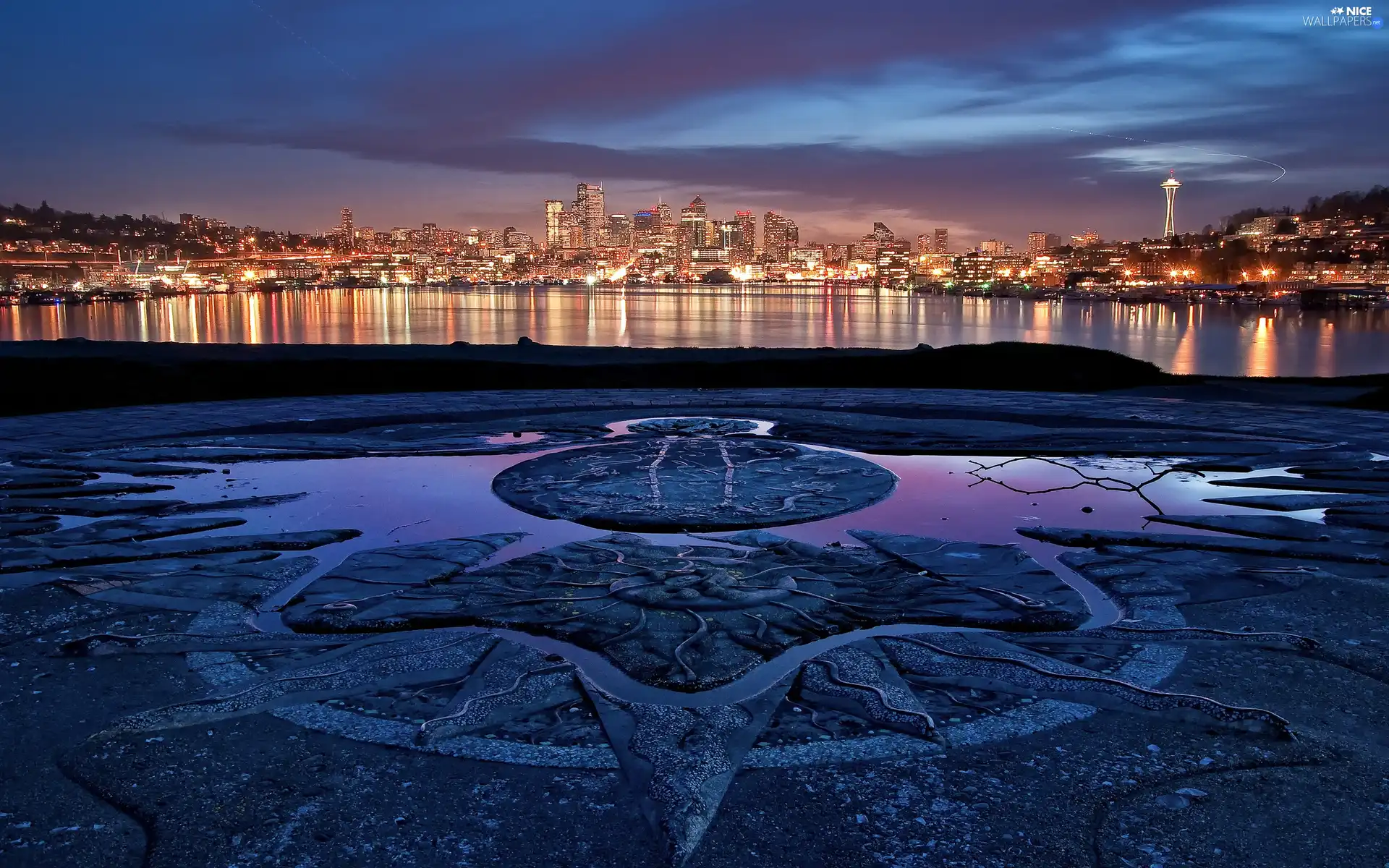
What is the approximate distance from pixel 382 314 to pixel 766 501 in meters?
98.1

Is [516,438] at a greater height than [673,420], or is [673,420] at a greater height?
[673,420]

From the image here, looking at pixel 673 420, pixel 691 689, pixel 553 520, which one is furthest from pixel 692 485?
pixel 691 689

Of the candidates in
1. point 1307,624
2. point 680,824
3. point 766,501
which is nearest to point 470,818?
point 680,824

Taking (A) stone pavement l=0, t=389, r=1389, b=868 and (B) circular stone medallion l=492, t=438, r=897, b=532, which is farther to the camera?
(B) circular stone medallion l=492, t=438, r=897, b=532

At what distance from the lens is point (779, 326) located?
85.6 metres

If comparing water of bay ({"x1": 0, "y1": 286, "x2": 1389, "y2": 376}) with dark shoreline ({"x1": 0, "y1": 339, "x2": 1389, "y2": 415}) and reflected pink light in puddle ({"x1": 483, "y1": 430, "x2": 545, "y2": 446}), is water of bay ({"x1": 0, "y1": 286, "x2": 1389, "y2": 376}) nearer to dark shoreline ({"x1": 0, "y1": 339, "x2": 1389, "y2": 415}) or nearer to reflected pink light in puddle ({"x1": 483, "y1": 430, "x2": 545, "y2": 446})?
dark shoreline ({"x1": 0, "y1": 339, "x2": 1389, "y2": 415})

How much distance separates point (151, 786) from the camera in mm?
3799

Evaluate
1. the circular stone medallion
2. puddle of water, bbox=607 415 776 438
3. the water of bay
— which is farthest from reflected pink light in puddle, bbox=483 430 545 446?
the water of bay

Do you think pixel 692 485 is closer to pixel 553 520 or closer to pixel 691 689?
pixel 553 520

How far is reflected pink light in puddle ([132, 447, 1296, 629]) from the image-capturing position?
7.72 metres

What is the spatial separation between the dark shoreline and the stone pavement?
9.67m

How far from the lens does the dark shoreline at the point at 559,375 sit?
58.5 ft

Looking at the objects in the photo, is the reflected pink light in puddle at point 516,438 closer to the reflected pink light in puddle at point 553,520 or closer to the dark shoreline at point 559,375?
the reflected pink light in puddle at point 553,520

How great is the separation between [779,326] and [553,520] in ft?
257
